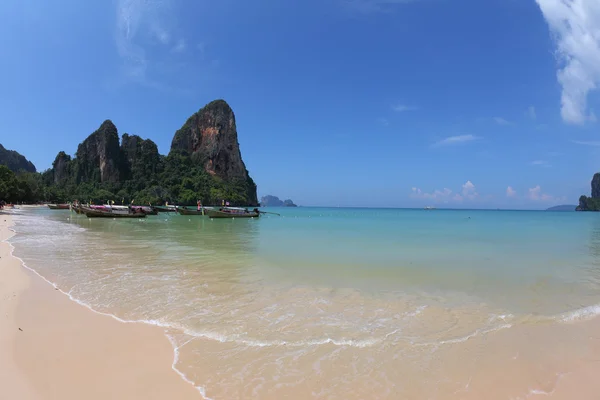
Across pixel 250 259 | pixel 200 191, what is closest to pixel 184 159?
pixel 200 191

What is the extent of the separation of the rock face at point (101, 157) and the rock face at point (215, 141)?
25982 mm

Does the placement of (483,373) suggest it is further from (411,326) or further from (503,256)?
(503,256)

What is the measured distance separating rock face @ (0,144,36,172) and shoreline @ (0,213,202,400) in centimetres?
15640

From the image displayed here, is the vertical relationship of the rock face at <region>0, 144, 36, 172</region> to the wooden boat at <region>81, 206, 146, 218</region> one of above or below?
above

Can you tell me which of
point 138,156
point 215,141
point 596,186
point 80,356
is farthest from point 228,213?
point 596,186

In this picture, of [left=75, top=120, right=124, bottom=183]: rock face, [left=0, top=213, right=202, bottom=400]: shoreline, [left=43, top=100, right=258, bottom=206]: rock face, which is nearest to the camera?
[left=0, top=213, right=202, bottom=400]: shoreline

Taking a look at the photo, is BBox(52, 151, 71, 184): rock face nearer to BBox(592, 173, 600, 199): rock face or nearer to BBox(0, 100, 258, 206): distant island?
BBox(0, 100, 258, 206): distant island

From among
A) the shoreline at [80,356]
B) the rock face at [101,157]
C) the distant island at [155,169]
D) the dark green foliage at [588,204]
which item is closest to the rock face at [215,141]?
the distant island at [155,169]

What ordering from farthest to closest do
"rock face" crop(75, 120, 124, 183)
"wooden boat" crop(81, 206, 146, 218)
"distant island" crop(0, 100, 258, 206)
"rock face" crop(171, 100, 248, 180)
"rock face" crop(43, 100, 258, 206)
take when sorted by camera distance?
1. "rock face" crop(171, 100, 248, 180)
2. "rock face" crop(75, 120, 124, 183)
3. "rock face" crop(43, 100, 258, 206)
4. "distant island" crop(0, 100, 258, 206)
5. "wooden boat" crop(81, 206, 146, 218)

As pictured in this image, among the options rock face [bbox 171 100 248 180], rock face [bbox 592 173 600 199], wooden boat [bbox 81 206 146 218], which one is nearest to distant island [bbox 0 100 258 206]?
rock face [bbox 171 100 248 180]

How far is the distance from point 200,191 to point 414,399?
348 ft

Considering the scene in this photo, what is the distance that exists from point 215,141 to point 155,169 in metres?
24.2

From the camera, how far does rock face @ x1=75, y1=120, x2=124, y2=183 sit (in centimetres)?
10300

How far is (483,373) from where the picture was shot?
10.1 ft
